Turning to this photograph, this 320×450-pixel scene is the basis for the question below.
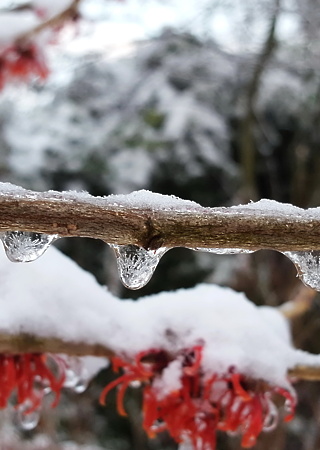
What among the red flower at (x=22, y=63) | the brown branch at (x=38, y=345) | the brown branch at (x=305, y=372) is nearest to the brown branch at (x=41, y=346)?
the brown branch at (x=38, y=345)

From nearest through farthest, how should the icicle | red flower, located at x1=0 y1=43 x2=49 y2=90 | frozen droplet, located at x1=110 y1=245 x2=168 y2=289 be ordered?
1. frozen droplet, located at x1=110 y1=245 x2=168 y2=289
2. the icicle
3. red flower, located at x1=0 y1=43 x2=49 y2=90

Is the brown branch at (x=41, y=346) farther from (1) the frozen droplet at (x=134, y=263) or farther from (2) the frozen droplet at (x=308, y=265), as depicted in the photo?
(2) the frozen droplet at (x=308, y=265)

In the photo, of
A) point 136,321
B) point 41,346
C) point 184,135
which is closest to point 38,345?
point 41,346

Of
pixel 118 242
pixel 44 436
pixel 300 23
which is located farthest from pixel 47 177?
pixel 118 242

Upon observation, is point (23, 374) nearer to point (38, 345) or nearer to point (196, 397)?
point (38, 345)

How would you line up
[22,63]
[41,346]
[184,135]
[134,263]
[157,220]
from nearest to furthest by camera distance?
[157,220] → [134,263] → [41,346] → [22,63] → [184,135]

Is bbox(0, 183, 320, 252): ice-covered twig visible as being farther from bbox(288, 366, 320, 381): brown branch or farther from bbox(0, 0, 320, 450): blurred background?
bbox(0, 0, 320, 450): blurred background

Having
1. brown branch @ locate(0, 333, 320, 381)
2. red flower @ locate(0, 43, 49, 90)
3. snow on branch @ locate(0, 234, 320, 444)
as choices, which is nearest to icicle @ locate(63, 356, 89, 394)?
snow on branch @ locate(0, 234, 320, 444)
